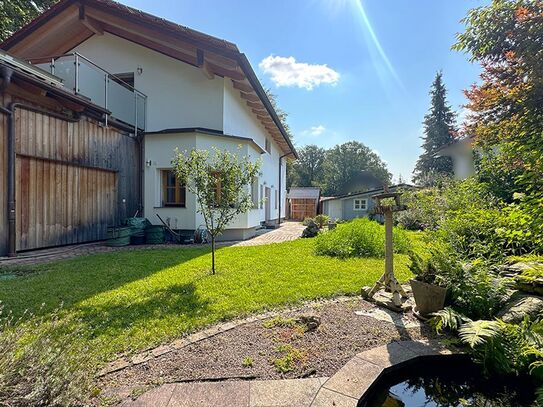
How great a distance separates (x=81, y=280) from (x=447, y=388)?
5.40m

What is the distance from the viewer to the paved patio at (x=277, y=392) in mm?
1998

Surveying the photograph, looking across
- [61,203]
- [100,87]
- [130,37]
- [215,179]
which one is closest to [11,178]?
[61,203]

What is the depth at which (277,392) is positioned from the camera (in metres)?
2.12

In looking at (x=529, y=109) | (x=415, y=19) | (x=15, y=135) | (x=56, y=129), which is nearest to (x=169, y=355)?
(x=529, y=109)

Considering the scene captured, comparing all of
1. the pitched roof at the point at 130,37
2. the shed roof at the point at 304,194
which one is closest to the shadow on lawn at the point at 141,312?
the pitched roof at the point at 130,37

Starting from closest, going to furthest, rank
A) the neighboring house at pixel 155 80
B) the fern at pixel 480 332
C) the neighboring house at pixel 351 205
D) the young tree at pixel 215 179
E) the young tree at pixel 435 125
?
the fern at pixel 480 332 < the young tree at pixel 215 179 < the neighboring house at pixel 155 80 < the neighboring house at pixel 351 205 < the young tree at pixel 435 125

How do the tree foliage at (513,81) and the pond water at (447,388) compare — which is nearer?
the pond water at (447,388)

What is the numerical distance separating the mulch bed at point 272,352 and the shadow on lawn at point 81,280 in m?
1.27

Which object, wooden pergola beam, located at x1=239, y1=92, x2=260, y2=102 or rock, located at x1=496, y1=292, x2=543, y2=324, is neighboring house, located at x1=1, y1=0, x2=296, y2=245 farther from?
rock, located at x1=496, y1=292, x2=543, y2=324

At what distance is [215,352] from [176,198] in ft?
28.8

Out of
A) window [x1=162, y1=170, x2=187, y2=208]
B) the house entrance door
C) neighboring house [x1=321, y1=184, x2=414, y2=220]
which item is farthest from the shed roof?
window [x1=162, y1=170, x2=187, y2=208]

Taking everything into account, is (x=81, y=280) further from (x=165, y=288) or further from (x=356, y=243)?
(x=356, y=243)

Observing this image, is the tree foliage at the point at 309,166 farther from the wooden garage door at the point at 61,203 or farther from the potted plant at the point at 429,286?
the potted plant at the point at 429,286

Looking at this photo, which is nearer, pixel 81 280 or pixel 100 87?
pixel 81 280
